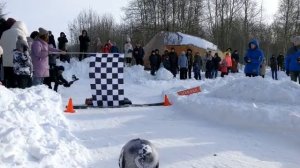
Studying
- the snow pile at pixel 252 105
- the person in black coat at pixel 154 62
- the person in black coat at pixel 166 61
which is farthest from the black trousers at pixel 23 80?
the person in black coat at pixel 166 61

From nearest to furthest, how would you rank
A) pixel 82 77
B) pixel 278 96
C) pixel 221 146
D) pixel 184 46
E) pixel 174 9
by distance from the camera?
pixel 221 146
pixel 278 96
pixel 82 77
pixel 184 46
pixel 174 9

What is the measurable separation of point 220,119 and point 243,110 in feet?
1.93

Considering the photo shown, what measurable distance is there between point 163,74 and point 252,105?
13.6m

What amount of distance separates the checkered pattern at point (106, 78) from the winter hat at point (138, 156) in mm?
8095

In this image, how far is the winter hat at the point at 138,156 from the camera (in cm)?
296

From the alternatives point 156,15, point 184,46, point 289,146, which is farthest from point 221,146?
point 156,15

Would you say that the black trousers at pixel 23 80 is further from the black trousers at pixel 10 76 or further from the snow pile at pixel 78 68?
the snow pile at pixel 78 68

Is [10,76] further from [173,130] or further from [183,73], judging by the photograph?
[183,73]

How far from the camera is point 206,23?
181ft

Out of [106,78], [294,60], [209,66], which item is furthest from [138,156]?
[209,66]

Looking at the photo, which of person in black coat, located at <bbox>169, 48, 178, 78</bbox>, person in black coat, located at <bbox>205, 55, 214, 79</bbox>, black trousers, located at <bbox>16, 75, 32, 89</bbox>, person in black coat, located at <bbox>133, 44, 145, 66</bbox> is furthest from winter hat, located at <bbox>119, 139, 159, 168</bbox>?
person in black coat, located at <bbox>205, 55, 214, 79</bbox>

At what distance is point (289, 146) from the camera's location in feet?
24.0

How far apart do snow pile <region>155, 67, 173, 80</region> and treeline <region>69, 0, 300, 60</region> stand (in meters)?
11.7

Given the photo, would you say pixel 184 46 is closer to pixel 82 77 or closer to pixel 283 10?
pixel 82 77
